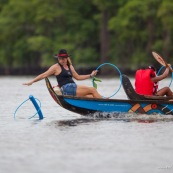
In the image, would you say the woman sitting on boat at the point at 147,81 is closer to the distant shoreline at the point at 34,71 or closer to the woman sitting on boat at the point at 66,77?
the woman sitting on boat at the point at 66,77

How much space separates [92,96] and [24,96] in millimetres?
14015

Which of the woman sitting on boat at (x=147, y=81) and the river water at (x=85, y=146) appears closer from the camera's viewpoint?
the river water at (x=85, y=146)

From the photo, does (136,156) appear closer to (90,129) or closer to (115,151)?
(115,151)

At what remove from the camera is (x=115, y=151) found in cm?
1606

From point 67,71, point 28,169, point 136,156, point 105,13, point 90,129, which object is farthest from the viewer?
point 105,13

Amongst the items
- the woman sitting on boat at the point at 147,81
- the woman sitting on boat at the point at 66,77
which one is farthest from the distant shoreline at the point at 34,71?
the woman sitting on boat at the point at 66,77

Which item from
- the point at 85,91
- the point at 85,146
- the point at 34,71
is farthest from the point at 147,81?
the point at 34,71

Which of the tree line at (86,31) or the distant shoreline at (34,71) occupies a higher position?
the tree line at (86,31)

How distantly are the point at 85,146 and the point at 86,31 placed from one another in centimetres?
6660

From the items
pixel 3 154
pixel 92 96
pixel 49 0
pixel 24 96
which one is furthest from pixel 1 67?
pixel 3 154

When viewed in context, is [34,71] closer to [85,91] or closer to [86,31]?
[86,31]

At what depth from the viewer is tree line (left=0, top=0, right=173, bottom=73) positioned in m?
71.1

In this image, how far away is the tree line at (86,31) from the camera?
71.1 metres

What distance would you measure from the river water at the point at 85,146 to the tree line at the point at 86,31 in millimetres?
46335
